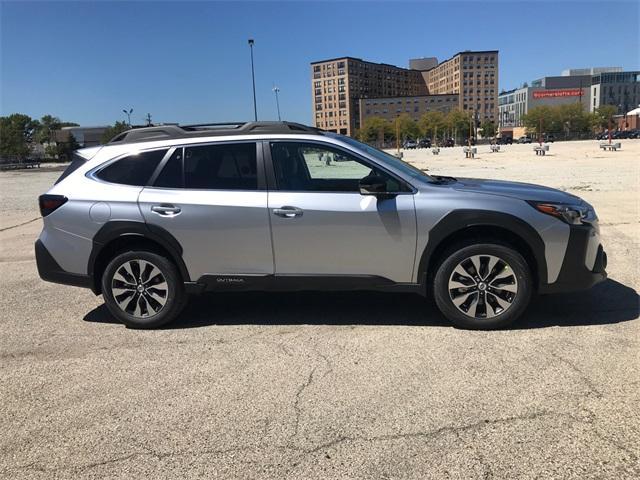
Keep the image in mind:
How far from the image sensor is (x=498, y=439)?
9.80 ft

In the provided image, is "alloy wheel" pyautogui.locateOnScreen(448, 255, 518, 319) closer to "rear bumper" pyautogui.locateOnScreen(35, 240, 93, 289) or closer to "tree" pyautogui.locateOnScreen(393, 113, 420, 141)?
"rear bumper" pyautogui.locateOnScreen(35, 240, 93, 289)

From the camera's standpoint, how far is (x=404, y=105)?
616 ft

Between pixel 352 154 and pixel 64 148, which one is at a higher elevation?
pixel 64 148

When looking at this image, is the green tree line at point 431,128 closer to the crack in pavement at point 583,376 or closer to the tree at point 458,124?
the tree at point 458,124

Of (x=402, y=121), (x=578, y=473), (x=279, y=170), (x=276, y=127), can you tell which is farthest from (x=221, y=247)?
(x=402, y=121)

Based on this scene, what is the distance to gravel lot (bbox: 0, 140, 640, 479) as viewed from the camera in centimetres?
286

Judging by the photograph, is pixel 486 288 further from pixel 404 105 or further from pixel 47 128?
pixel 404 105

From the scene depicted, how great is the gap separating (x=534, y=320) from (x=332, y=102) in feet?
618

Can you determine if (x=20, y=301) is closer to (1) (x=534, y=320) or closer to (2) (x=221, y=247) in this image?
(2) (x=221, y=247)

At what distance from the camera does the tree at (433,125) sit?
142 m

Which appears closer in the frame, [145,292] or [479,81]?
[145,292]

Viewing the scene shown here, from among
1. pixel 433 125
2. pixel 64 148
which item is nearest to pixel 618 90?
pixel 433 125

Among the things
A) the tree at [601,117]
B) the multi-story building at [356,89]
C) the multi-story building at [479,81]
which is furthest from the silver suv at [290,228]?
the multi-story building at [479,81]

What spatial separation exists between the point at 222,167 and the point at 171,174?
18.6 inches
